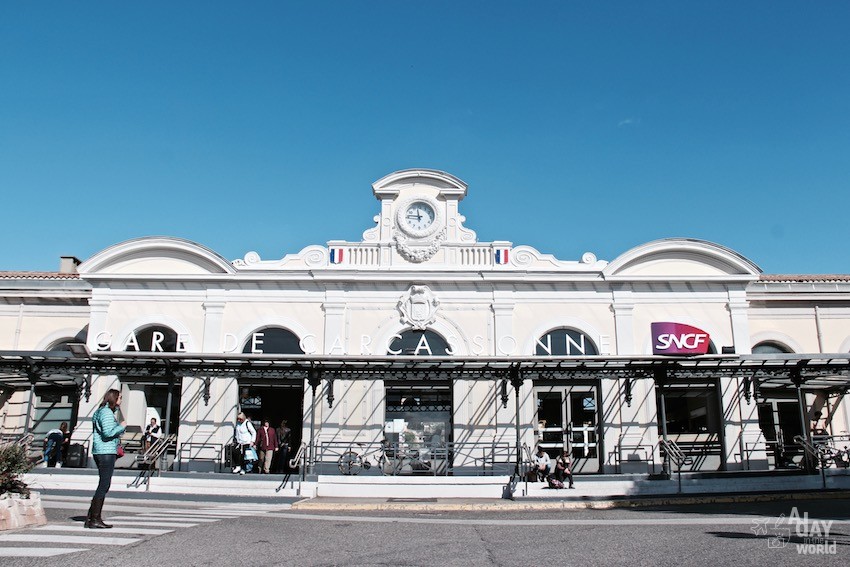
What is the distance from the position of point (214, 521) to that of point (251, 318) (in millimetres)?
12557

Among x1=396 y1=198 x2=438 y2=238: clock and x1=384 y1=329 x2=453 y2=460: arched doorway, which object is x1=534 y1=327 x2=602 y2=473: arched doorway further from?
x1=396 y1=198 x2=438 y2=238: clock

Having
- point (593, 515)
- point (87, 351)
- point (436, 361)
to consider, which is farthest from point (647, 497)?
point (87, 351)

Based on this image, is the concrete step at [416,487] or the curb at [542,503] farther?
the concrete step at [416,487]

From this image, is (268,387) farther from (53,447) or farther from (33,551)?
(33,551)

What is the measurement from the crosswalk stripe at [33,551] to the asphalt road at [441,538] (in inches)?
3.8

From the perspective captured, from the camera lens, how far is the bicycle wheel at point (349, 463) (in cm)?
2011

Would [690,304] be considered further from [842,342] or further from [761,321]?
[842,342]

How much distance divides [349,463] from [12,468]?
1111 cm

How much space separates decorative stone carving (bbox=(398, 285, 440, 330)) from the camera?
22.8 m

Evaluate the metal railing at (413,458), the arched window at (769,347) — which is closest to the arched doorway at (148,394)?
the metal railing at (413,458)

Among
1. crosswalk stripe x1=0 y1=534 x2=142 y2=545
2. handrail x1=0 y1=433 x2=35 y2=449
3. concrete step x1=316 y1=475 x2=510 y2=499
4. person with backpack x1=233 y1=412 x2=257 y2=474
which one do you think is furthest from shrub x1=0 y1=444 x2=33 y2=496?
person with backpack x1=233 y1=412 x2=257 y2=474

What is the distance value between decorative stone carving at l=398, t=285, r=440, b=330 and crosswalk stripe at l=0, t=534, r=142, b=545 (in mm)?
14712

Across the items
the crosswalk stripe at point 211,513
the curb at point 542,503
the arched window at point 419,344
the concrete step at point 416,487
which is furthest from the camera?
the arched window at point 419,344

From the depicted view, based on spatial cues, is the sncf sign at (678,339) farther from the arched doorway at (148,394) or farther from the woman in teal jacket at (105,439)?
the woman in teal jacket at (105,439)
